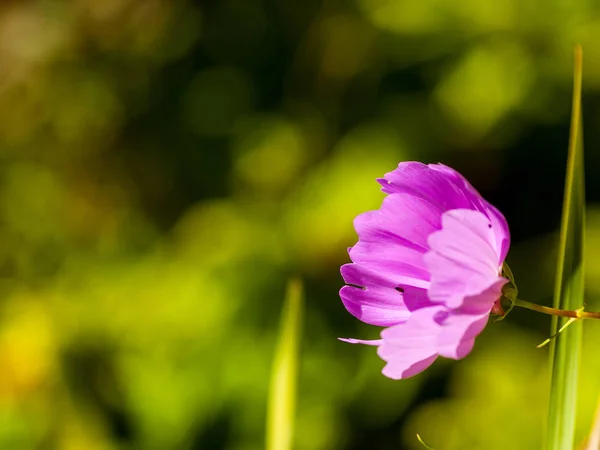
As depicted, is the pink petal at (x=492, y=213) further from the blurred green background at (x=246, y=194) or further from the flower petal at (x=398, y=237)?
the blurred green background at (x=246, y=194)

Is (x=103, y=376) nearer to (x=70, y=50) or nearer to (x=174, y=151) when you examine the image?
(x=174, y=151)

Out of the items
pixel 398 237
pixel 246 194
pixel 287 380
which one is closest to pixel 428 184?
pixel 398 237

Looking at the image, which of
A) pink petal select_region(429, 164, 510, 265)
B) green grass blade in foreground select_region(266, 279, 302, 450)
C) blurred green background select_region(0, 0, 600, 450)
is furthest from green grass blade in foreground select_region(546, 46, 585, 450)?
blurred green background select_region(0, 0, 600, 450)

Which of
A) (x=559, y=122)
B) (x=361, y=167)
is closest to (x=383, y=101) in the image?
(x=361, y=167)

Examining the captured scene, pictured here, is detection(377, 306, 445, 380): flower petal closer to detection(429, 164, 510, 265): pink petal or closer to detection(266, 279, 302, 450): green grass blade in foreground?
detection(429, 164, 510, 265): pink petal

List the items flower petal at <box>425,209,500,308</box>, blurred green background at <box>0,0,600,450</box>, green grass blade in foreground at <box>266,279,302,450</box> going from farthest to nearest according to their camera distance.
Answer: blurred green background at <box>0,0,600,450</box>
green grass blade in foreground at <box>266,279,302,450</box>
flower petal at <box>425,209,500,308</box>
